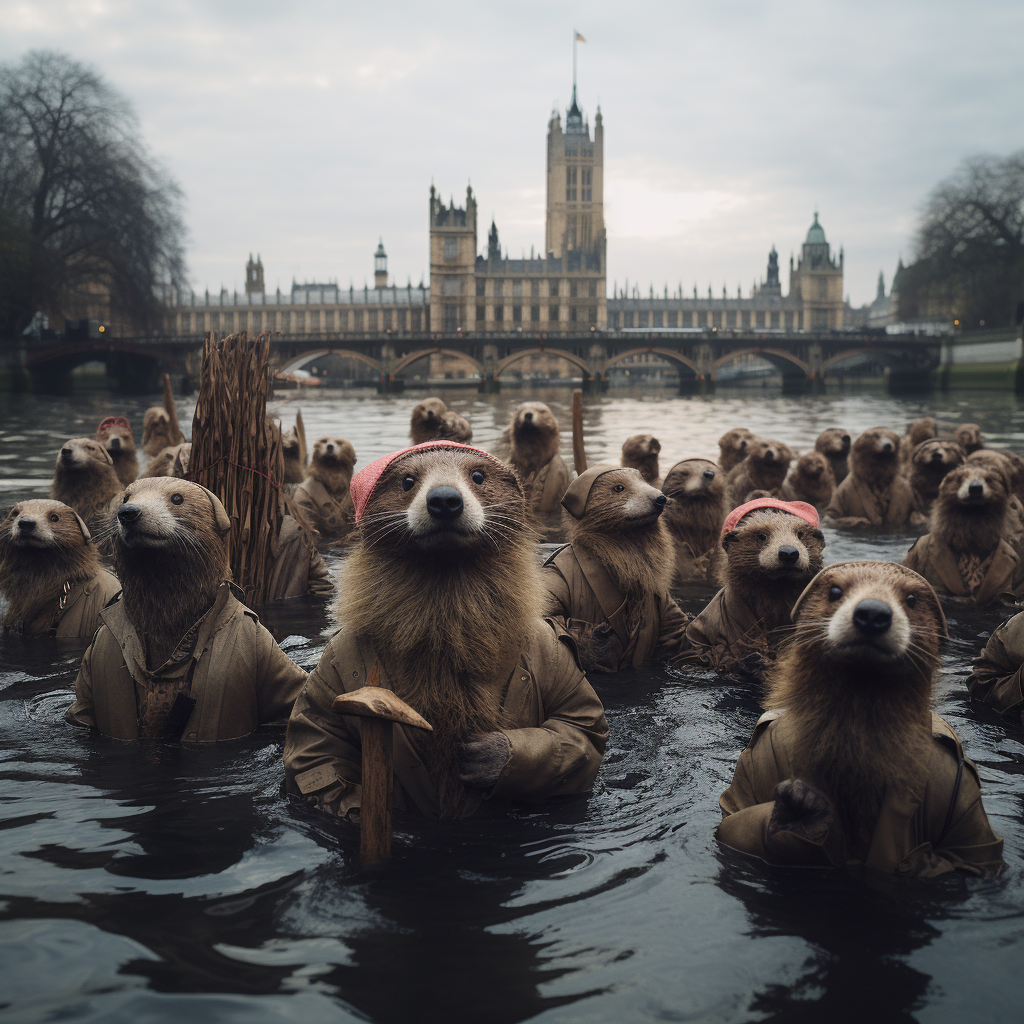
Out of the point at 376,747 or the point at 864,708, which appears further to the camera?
the point at 864,708

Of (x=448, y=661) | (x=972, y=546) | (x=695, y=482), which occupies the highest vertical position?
(x=695, y=482)

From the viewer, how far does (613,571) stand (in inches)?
221

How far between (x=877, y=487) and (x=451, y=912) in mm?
8907

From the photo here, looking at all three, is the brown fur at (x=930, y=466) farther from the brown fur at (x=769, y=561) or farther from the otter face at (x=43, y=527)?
the otter face at (x=43, y=527)

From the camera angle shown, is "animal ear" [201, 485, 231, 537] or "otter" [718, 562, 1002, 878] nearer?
"otter" [718, 562, 1002, 878]

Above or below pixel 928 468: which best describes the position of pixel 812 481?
below

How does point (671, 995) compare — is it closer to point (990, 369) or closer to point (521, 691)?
point (521, 691)

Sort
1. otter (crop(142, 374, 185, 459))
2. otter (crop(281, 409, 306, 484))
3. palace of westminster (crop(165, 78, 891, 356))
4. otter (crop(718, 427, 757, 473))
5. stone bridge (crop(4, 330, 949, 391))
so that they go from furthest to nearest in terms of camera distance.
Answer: palace of westminster (crop(165, 78, 891, 356)), stone bridge (crop(4, 330, 949, 391)), otter (crop(142, 374, 185, 459)), otter (crop(718, 427, 757, 473)), otter (crop(281, 409, 306, 484))

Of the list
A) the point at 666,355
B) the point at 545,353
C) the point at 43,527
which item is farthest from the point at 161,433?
the point at 666,355

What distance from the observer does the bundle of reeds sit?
685 cm

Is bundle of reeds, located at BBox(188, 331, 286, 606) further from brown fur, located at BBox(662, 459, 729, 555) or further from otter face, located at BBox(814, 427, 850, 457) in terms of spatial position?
otter face, located at BBox(814, 427, 850, 457)

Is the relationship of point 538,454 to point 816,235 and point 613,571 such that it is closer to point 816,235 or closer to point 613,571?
point 613,571

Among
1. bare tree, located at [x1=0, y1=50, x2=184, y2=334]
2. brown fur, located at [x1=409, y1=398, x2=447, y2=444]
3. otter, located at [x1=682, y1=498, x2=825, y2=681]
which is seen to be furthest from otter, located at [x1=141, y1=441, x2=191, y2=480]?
bare tree, located at [x1=0, y1=50, x2=184, y2=334]

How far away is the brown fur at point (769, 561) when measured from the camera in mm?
5203
